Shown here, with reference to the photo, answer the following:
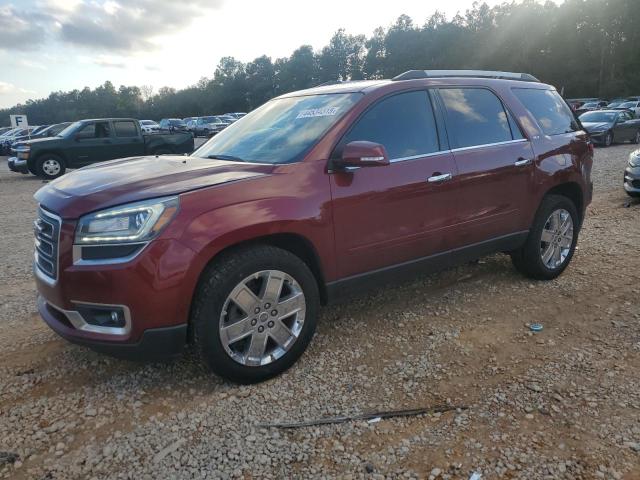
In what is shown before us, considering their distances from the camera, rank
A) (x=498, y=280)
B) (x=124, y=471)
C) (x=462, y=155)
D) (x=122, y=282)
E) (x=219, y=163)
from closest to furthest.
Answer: (x=124, y=471), (x=122, y=282), (x=219, y=163), (x=462, y=155), (x=498, y=280)

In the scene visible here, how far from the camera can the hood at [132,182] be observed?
2.69 meters

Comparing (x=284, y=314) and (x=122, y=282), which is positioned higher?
(x=122, y=282)

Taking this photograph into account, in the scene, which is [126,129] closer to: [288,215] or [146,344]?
[288,215]

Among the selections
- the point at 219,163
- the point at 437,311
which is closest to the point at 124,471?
the point at 219,163

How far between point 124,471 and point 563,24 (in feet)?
219

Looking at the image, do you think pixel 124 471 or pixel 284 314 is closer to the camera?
pixel 124 471

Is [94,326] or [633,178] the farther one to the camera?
[633,178]

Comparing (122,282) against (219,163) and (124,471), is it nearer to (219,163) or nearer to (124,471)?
(124,471)

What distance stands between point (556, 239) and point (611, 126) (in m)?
16.7

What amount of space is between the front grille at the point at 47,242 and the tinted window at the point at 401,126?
1864 millimetres

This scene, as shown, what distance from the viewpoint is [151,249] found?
2.58 metres

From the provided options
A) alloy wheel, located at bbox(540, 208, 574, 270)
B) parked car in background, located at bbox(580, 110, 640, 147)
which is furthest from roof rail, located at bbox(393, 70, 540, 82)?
parked car in background, located at bbox(580, 110, 640, 147)

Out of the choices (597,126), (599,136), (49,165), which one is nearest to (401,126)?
(49,165)

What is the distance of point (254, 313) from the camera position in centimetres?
293
